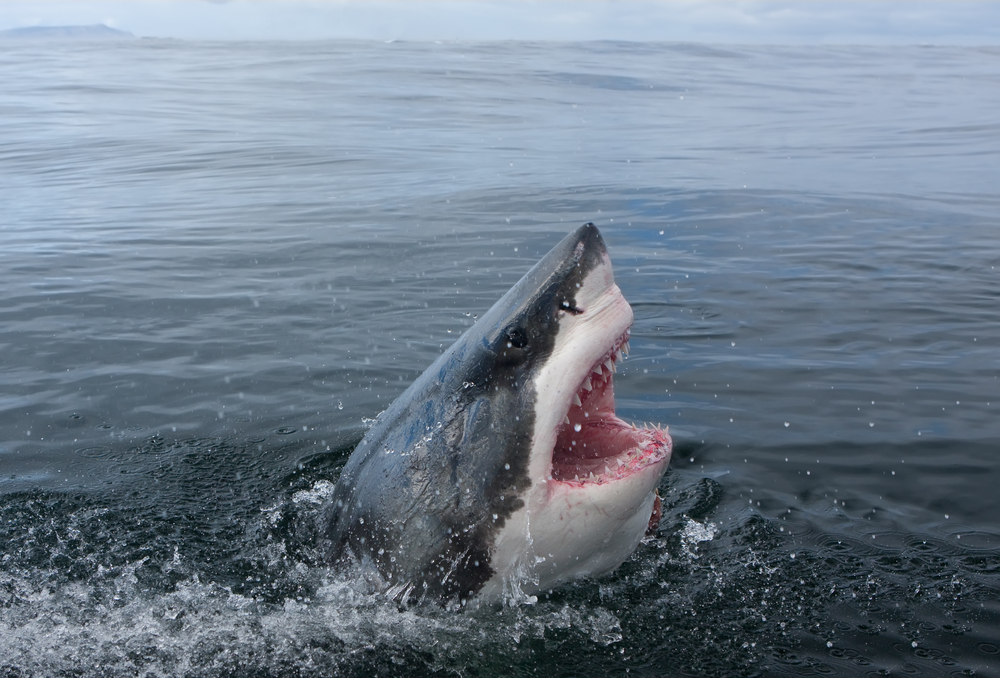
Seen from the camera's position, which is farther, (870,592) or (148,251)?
(148,251)

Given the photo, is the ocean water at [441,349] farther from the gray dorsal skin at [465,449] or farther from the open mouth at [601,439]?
the open mouth at [601,439]

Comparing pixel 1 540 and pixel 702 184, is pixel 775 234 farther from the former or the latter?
pixel 1 540

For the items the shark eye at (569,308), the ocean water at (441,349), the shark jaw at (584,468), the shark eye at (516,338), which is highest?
the shark eye at (569,308)

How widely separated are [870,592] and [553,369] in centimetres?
192

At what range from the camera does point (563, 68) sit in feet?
148

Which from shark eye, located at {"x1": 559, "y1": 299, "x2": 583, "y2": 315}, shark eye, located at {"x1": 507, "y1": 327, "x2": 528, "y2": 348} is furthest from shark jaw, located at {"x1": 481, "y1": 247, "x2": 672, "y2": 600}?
shark eye, located at {"x1": 507, "y1": 327, "x2": 528, "y2": 348}

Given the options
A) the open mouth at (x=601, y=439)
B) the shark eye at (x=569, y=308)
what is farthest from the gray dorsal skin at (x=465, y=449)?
the open mouth at (x=601, y=439)

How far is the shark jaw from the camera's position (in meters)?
3.33

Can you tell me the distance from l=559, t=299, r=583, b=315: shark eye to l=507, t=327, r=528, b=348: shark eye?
A: 17 centimetres

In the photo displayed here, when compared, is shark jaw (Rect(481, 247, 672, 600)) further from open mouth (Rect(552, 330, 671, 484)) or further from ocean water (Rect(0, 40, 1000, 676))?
ocean water (Rect(0, 40, 1000, 676))

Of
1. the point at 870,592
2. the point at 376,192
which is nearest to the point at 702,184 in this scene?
the point at 376,192

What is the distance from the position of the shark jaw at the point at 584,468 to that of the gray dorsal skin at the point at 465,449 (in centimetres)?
5

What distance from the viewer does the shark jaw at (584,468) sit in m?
3.33

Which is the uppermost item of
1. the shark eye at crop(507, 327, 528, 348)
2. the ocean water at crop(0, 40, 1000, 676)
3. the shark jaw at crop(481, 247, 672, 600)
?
the shark eye at crop(507, 327, 528, 348)
